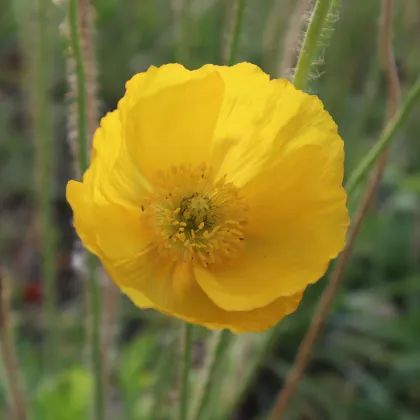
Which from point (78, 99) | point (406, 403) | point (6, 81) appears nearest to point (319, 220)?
point (78, 99)

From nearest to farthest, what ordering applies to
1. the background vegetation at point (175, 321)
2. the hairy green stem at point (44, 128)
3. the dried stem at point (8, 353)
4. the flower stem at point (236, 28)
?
the flower stem at point (236, 28)
the dried stem at point (8, 353)
the hairy green stem at point (44, 128)
the background vegetation at point (175, 321)

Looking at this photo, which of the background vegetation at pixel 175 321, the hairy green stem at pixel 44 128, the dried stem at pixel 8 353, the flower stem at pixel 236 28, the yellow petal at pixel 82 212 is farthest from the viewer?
the background vegetation at pixel 175 321

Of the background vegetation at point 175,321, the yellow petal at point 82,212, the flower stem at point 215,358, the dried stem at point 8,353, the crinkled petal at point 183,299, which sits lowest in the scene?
the background vegetation at point 175,321

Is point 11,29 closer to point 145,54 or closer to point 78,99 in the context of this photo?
point 145,54

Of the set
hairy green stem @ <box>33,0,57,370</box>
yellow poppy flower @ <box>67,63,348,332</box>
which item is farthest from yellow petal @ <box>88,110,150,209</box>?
hairy green stem @ <box>33,0,57,370</box>

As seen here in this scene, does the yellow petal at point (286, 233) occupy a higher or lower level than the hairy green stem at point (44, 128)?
higher

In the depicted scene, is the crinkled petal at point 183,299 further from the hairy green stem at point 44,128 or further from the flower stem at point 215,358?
the hairy green stem at point 44,128

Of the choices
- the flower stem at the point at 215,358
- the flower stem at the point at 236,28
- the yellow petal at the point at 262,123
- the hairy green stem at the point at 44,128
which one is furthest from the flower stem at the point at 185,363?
the hairy green stem at the point at 44,128
